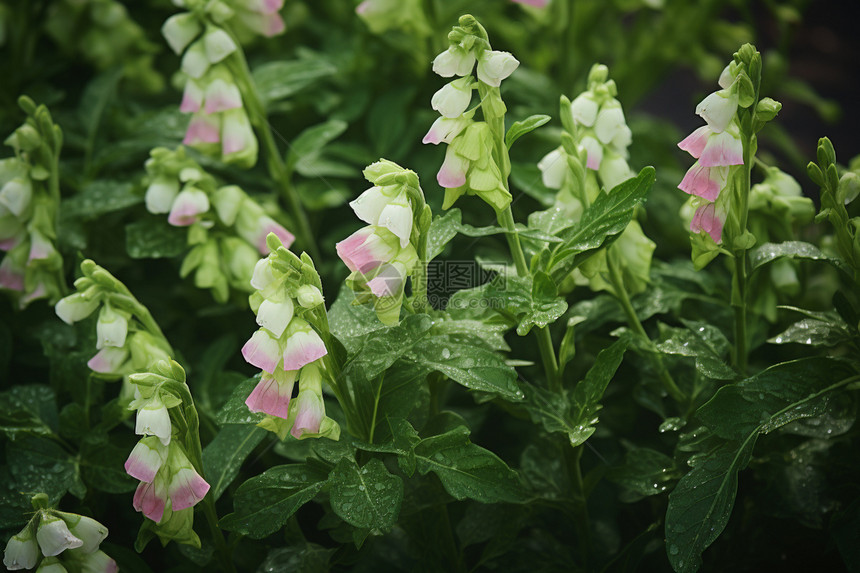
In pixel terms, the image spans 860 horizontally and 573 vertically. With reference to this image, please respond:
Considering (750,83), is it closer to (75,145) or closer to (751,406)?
(751,406)

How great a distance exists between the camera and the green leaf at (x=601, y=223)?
1.83 ft

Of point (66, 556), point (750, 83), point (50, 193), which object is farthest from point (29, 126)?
point (750, 83)

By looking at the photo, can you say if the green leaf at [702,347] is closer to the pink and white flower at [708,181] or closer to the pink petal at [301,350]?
the pink and white flower at [708,181]

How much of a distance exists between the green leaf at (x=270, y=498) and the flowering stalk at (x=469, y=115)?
0.82ft

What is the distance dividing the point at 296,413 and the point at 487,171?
0.23 meters

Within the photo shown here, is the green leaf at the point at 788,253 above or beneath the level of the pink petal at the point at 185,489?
above

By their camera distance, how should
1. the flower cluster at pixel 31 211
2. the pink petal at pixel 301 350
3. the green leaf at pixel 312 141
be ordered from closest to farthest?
the pink petal at pixel 301 350 → the flower cluster at pixel 31 211 → the green leaf at pixel 312 141

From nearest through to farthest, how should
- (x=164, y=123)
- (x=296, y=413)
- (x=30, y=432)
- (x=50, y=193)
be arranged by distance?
(x=296, y=413) → (x=30, y=432) → (x=50, y=193) → (x=164, y=123)

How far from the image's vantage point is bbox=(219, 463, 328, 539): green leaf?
556mm

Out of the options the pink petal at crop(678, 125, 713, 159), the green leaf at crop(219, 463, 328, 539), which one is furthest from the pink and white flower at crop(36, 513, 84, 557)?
the pink petal at crop(678, 125, 713, 159)

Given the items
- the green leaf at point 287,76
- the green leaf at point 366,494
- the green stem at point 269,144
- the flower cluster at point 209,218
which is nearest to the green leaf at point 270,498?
the green leaf at point 366,494

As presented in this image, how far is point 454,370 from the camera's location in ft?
1.80

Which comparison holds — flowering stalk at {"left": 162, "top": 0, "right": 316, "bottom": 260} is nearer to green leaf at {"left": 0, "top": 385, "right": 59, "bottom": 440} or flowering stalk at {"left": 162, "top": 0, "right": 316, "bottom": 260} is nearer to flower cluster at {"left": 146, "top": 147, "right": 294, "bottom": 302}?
flower cluster at {"left": 146, "top": 147, "right": 294, "bottom": 302}

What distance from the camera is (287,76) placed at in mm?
871
